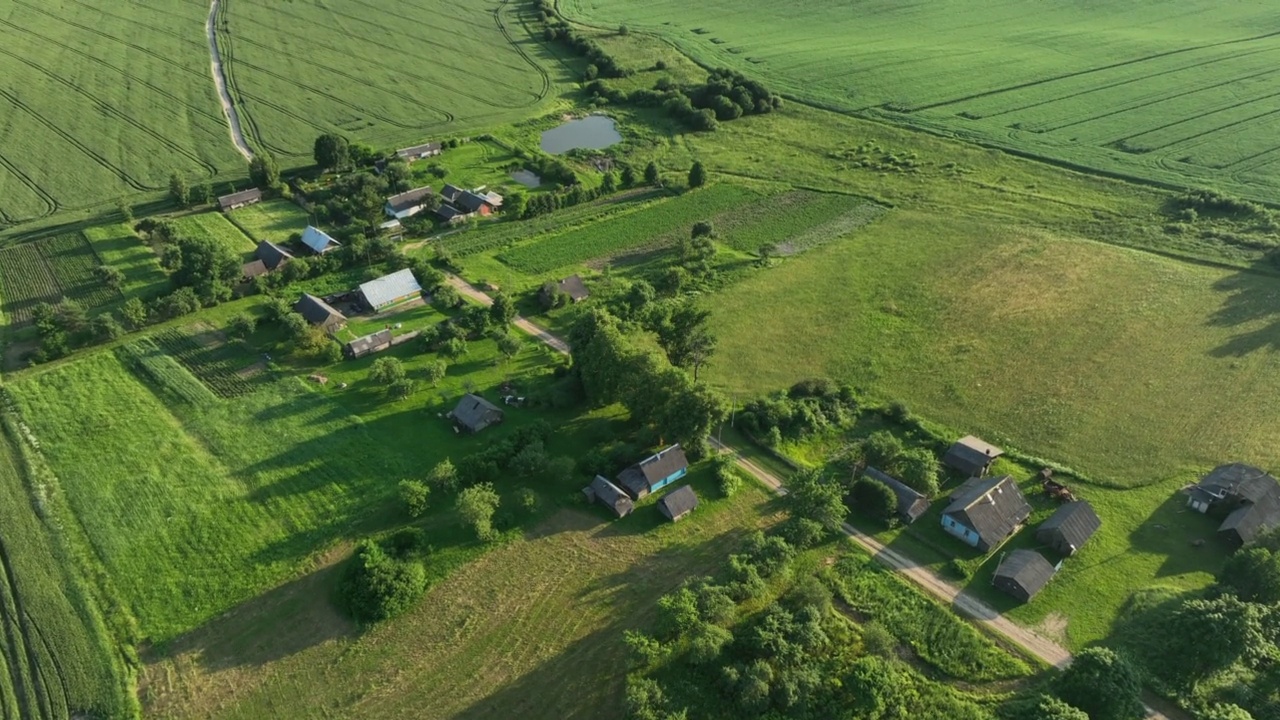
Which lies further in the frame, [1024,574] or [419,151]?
[419,151]

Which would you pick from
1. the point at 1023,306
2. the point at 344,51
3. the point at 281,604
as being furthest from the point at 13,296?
the point at 1023,306

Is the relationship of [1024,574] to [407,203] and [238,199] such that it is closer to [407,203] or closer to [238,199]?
[407,203]

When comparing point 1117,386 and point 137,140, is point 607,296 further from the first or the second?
point 137,140

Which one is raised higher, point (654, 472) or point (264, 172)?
point (264, 172)

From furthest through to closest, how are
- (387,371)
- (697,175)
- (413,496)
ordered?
(697,175), (387,371), (413,496)

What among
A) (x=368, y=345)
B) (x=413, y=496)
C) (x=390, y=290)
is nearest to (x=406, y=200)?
(x=390, y=290)
